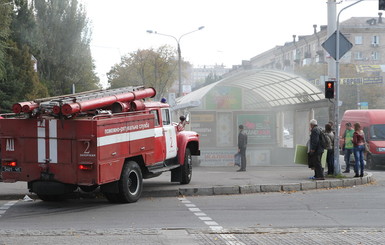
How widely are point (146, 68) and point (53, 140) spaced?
4646 cm

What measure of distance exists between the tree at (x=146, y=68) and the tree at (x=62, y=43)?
4102mm

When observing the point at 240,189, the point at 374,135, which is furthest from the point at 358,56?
the point at 240,189

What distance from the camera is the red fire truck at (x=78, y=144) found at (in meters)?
11.9

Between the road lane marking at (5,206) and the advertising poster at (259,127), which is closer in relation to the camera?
the road lane marking at (5,206)

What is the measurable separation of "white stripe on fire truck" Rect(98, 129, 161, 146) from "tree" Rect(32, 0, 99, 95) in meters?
43.9

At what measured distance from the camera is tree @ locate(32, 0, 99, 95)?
56594 millimetres

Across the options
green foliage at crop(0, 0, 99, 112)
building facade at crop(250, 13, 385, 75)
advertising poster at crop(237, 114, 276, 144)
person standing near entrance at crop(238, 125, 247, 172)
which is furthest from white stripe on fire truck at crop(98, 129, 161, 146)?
building facade at crop(250, 13, 385, 75)

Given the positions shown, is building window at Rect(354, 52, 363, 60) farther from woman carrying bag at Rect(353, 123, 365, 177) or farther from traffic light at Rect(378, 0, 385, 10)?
woman carrying bag at Rect(353, 123, 365, 177)

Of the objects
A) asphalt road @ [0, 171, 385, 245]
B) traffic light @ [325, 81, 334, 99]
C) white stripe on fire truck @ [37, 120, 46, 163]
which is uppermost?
traffic light @ [325, 81, 334, 99]

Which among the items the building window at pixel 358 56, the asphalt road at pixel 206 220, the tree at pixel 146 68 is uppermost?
the building window at pixel 358 56

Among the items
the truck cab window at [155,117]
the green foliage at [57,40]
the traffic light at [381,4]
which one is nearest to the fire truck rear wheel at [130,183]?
the truck cab window at [155,117]

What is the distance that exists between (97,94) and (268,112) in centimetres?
1568

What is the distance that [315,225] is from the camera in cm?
1019

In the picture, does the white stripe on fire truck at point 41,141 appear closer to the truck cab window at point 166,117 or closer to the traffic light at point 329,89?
the truck cab window at point 166,117
